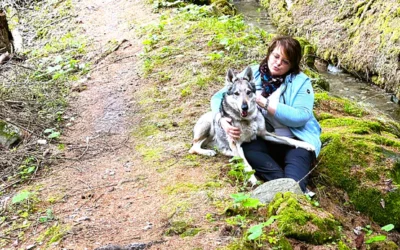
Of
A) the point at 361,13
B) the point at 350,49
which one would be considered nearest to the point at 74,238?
the point at 350,49

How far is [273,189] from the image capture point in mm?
3818

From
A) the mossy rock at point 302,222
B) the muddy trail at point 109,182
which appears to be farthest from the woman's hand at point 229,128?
the mossy rock at point 302,222

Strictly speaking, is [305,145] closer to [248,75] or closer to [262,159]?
[262,159]

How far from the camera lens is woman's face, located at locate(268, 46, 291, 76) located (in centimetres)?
450

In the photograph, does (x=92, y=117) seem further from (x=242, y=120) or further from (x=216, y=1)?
(x=216, y=1)

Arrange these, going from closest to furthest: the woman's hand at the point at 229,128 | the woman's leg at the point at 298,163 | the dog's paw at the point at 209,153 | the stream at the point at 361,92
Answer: the woman's leg at the point at 298,163
the woman's hand at the point at 229,128
the dog's paw at the point at 209,153
the stream at the point at 361,92

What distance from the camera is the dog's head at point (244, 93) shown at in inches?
176

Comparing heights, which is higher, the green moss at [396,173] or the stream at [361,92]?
the green moss at [396,173]

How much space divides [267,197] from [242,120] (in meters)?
1.14

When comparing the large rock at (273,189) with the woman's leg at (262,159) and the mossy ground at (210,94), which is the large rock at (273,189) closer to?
the mossy ground at (210,94)

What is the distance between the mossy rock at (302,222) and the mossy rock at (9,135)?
12.4 ft

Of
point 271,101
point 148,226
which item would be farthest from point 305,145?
point 148,226

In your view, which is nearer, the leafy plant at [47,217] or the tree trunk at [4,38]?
the leafy plant at [47,217]

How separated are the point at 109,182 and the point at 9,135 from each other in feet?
6.20
